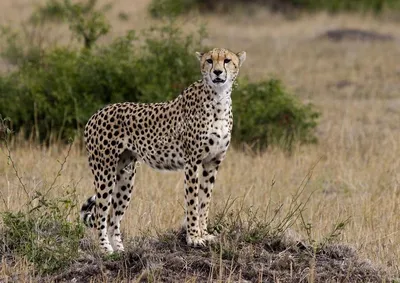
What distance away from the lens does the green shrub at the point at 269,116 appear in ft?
38.6

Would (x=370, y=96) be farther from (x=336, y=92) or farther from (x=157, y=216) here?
(x=157, y=216)

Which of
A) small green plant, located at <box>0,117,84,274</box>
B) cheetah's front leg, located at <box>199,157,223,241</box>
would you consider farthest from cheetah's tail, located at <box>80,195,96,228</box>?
cheetah's front leg, located at <box>199,157,223,241</box>

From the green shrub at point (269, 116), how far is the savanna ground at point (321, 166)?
0.33m

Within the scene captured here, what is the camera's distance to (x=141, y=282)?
6.29 meters

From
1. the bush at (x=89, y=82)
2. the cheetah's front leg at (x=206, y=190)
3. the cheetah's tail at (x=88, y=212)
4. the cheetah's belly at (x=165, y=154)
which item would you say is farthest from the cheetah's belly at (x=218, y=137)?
the bush at (x=89, y=82)

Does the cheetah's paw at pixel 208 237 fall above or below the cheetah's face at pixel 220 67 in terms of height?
below

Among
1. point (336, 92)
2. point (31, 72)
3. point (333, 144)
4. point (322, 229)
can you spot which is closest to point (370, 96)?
point (336, 92)

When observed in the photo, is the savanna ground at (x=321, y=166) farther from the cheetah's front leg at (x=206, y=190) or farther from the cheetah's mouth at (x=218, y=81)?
the cheetah's mouth at (x=218, y=81)

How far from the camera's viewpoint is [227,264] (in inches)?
254

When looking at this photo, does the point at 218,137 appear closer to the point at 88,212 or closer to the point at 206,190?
the point at 206,190

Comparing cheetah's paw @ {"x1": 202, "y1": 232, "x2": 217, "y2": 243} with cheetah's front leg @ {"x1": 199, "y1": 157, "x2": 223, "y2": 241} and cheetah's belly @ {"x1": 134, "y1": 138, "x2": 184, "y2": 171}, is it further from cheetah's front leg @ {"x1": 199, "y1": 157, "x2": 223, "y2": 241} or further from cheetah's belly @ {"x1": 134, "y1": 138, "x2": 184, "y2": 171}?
cheetah's belly @ {"x1": 134, "y1": 138, "x2": 184, "y2": 171}

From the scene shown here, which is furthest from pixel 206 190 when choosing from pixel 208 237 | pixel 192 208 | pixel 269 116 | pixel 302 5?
pixel 302 5

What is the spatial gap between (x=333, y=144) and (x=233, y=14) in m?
12.5

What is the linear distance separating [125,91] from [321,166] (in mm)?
2549
